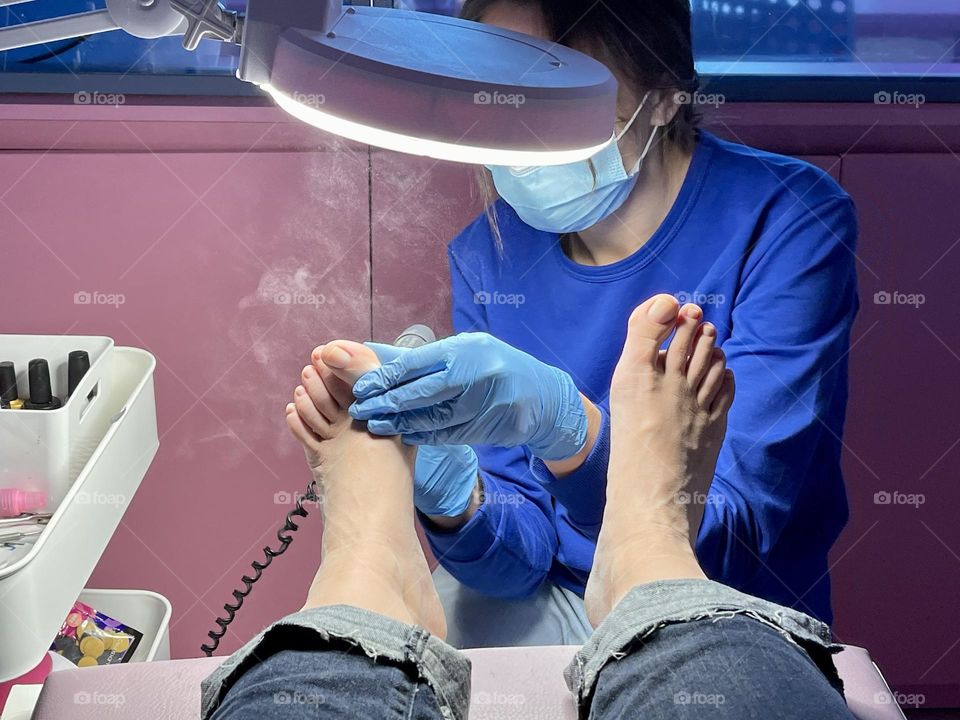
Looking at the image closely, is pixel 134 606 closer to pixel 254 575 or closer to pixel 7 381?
pixel 254 575

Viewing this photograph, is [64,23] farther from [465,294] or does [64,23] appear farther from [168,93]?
[465,294]

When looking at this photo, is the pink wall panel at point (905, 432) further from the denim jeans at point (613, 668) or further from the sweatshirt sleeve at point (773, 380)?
the denim jeans at point (613, 668)

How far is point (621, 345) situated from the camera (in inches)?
45.4

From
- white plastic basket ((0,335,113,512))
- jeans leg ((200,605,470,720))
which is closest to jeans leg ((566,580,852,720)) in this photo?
jeans leg ((200,605,470,720))

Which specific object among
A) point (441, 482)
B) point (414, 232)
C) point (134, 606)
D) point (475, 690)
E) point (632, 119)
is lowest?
point (134, 606)

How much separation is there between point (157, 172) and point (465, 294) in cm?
42

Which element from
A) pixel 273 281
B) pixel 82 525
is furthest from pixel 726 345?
pixel 82 525

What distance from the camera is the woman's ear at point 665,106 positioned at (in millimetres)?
1063

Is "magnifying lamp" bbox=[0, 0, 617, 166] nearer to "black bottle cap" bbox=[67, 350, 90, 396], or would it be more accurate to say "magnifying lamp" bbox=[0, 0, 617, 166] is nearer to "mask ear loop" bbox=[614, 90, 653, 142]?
"mask ear loop" bbox=[614, 90, 653, 142]

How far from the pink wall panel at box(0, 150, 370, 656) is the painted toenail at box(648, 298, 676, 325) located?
0.44 meters

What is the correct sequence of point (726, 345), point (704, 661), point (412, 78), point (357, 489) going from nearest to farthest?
point (412, 78) → point (704, 661) → point (357, 489) → point (726, 345)

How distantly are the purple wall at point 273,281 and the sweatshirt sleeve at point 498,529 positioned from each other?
0.06 metres

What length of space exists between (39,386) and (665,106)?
749mm

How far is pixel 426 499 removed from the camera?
103 cm
